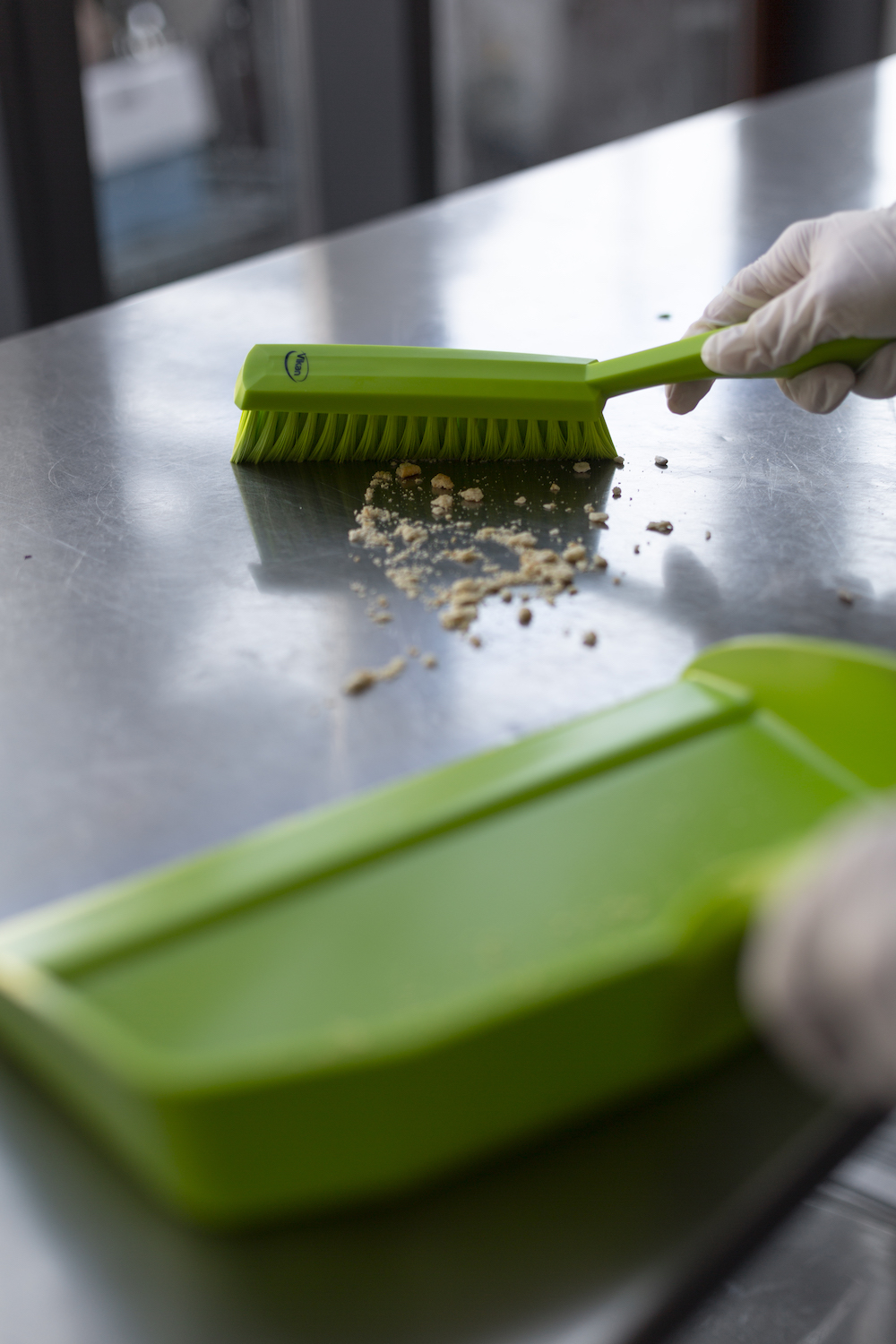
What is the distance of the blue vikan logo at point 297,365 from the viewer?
3.56 ft

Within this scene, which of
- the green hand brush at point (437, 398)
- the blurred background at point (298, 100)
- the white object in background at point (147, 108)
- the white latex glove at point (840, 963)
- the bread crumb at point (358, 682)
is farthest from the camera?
the white object in background at point (147, 108)

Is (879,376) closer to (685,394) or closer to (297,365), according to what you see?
(685,394)

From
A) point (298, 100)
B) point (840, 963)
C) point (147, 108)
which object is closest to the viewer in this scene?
point (840, 963)

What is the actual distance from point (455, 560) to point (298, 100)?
2532mm

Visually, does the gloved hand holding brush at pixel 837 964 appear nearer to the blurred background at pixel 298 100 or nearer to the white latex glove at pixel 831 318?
the white latex glove at pixel 831 318

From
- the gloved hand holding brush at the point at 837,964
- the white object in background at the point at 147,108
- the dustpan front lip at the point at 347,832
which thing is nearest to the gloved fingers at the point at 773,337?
the dustpan front lip at the point at 347,832

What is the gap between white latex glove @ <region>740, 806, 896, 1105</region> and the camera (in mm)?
420

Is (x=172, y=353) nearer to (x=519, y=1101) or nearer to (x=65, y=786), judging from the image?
(x=65, y=786)

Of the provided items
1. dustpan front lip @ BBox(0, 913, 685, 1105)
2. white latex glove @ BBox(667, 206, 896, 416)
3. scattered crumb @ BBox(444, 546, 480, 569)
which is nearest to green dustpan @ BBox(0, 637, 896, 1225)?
dustpan front lip @ BBox(0, 913, 685, 1105)

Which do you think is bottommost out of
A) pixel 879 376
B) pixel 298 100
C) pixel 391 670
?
pixel 391 670

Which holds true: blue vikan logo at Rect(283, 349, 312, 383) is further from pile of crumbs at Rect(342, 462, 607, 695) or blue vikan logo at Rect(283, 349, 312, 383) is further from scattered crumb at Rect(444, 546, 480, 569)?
scattered crumb at Rect(444, 546, 480, 569)

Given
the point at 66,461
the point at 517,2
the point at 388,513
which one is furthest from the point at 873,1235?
the point at 517,2

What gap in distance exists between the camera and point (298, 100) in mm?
3088

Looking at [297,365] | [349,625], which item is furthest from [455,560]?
[297,365]
